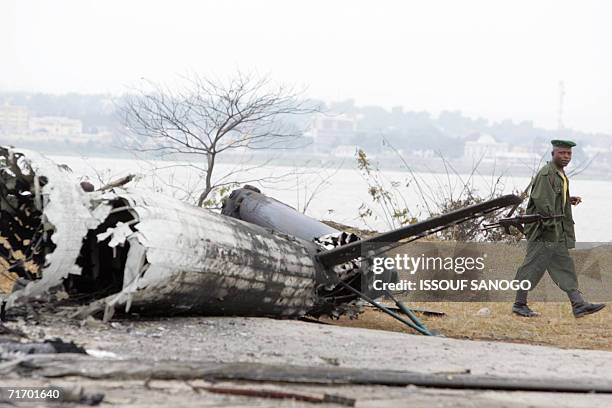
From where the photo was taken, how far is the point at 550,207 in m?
11.2

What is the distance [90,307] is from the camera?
7332 millimetres

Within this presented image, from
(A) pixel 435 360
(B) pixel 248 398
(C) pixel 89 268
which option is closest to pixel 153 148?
(C) pixel 89 268

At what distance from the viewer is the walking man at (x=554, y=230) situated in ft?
36.8

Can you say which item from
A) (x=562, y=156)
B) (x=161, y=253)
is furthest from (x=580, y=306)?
(x=161, y=253)

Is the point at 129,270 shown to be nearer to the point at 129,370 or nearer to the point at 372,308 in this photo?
the point at 129,370

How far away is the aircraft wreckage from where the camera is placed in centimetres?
734

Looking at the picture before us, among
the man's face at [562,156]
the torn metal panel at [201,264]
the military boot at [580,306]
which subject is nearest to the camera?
the torn metal panel at [201,264]

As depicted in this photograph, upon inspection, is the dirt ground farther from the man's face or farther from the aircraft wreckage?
the man's face

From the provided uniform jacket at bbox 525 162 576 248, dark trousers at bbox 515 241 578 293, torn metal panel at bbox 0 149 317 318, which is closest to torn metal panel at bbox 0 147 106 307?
torn metal panel at bbox 0 149 317 318

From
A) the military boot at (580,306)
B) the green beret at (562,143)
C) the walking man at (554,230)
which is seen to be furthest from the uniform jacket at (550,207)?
the military boot at (580,306)

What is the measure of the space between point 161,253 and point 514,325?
4.86m

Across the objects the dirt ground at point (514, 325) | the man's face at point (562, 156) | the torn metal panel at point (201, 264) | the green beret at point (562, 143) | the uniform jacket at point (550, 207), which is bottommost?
the dirt ground at point (514, 325)

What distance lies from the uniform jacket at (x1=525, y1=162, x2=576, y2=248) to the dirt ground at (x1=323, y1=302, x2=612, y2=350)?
2.94 feet

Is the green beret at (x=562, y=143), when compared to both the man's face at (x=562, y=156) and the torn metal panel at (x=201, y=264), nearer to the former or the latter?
the man's face at (x=562, y=156)
